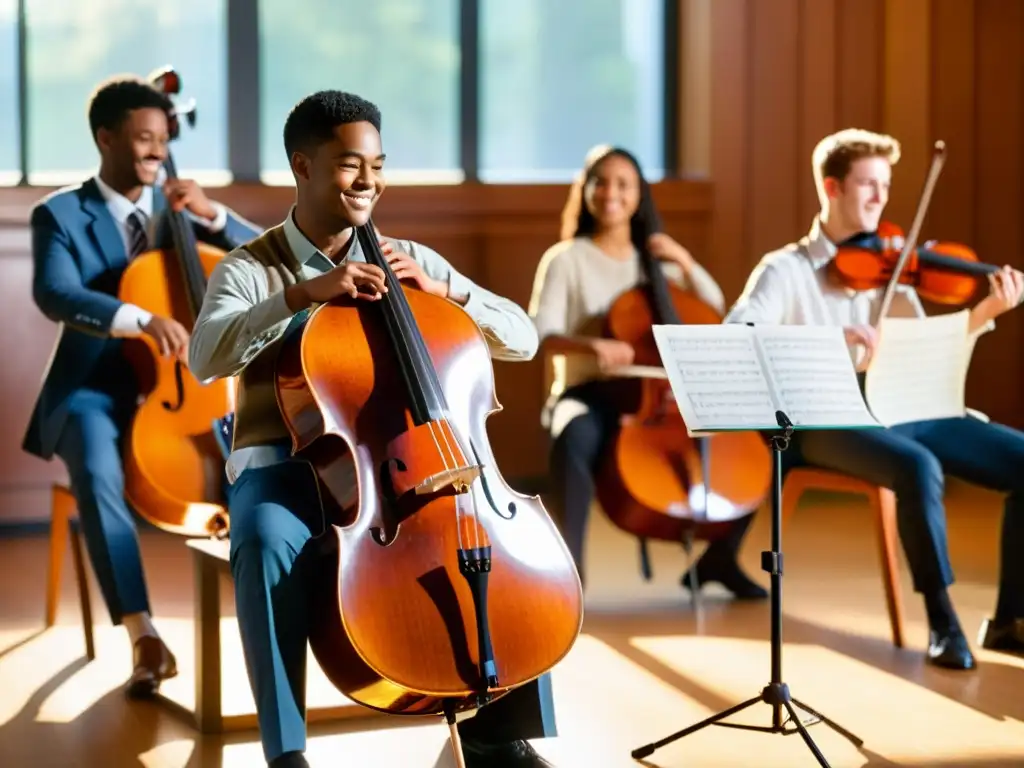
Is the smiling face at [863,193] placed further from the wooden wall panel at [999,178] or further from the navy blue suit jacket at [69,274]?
the wooden wall panel at [999,178]

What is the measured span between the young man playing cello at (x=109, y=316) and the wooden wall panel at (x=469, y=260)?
5.09 feet

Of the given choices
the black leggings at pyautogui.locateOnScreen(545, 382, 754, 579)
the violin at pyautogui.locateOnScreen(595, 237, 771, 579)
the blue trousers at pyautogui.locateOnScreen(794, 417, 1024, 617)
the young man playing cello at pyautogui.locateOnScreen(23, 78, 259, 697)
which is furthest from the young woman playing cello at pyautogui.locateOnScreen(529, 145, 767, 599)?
the young man playing cello at pyautogui.locateOnScreen(23, 78, 259, 697)

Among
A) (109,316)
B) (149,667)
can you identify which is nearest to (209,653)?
(149,667)

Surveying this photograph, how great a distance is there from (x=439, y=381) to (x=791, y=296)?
1.47 meters

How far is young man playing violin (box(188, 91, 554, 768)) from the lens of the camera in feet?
6.82

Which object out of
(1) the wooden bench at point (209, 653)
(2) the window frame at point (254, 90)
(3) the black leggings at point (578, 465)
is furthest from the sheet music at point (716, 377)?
(2) the window frame at point (254, 90)

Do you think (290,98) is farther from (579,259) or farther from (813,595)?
(813,595)

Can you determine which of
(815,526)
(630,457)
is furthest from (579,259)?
(815,526)

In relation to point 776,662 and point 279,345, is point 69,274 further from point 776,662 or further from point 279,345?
point 776,662

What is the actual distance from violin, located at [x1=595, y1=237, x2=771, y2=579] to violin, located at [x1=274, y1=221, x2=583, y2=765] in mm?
1301

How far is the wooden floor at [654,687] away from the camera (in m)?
2.53

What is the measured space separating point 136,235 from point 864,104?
3106 mm

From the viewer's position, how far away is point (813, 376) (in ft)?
8.25

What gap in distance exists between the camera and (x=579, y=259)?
386cm
